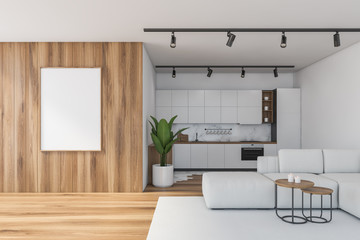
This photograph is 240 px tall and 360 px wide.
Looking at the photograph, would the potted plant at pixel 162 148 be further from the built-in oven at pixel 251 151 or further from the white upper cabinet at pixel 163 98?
the built-in oven at pixel 251 151

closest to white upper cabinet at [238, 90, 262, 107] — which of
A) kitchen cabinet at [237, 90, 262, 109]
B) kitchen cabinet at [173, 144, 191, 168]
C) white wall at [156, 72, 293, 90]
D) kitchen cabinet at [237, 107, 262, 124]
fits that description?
kitchen cabinet at [237, 90, 262, 109]

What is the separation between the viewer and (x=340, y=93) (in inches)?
211

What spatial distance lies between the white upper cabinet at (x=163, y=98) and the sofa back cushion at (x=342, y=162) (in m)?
4.04

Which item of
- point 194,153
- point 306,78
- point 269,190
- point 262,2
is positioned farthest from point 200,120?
point 262,2

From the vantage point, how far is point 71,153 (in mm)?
4859

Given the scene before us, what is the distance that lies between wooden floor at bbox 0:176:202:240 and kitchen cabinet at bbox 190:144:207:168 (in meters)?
2.09

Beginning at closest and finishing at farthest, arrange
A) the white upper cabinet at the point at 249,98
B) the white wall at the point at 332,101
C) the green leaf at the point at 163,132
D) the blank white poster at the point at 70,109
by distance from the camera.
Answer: the blank white poster at the point at 70,109 < the white wall at the point at 332,101 < the green leaf at the point at 163,132 < the white upper cabinet at the point at 249,98

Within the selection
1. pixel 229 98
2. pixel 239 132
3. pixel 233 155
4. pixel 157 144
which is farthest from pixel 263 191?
pixel 239 132

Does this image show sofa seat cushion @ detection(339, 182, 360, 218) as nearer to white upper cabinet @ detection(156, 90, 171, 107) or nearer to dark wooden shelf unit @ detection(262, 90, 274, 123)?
dark wooden shelf unit @ detection(262, 90, 274, 123)

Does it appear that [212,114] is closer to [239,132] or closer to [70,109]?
[239,132]

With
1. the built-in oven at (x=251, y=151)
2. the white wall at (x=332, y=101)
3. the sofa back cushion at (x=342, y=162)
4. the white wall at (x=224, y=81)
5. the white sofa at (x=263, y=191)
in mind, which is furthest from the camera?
the white wall at (x=224, y=81)

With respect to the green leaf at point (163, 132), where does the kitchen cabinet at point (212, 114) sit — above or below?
above

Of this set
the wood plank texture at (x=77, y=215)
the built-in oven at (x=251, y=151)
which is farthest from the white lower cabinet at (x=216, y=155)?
the wood plank texture at (x=77, y=215)

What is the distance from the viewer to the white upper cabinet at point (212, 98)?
7375mm
